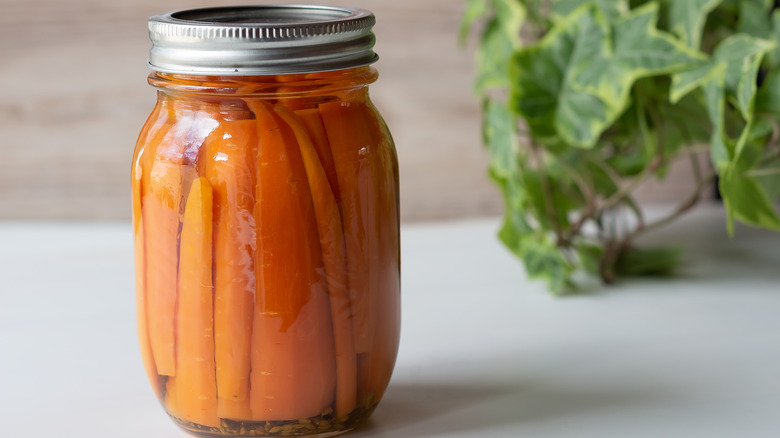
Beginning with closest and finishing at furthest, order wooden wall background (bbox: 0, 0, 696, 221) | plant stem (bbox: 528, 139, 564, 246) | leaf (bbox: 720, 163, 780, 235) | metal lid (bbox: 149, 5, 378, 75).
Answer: metal lid (bbox: 149, 5, 378, 75), leaf (bbox: 720, 163, 780, 235), plant stem (bbox: 528, 139, 564, 246), wooden wall background (bbox: 0, 0, 696, 221)

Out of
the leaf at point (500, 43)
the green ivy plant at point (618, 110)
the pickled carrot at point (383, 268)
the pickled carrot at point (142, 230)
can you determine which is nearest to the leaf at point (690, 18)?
the green ivy plant at point (618, 110)

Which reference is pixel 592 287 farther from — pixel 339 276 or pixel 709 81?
pixel 339 276

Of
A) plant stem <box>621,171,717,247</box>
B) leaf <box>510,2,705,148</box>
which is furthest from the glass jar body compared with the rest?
plant stem <box>621,171,717,247</box>

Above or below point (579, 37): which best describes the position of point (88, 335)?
below

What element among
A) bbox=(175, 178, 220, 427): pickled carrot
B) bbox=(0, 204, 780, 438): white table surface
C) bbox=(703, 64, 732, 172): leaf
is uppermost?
bbox=(703, 64, 732, 172): leaf

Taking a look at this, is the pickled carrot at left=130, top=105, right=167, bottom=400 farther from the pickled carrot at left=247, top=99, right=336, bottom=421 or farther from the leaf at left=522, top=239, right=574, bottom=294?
the leaf at left=522, top=239, right=574, bottom=294

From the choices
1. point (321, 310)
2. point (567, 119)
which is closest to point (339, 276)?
point (321, 310)

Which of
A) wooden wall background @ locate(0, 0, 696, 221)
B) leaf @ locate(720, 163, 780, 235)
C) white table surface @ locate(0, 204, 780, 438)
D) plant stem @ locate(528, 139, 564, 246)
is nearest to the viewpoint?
white table surface @ locate(0, 204, 780, 438)

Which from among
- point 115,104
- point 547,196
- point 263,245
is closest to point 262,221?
point 263,245
